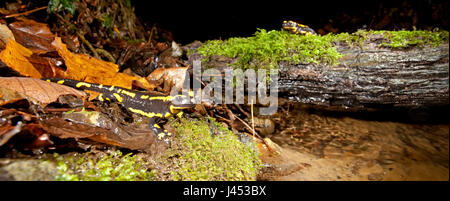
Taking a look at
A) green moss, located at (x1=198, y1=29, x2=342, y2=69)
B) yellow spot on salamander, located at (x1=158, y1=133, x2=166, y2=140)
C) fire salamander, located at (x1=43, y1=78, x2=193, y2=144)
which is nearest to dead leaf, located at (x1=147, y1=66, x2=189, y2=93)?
fire salamander, located at (x1=43, y1=78, x2=193, y2=144)

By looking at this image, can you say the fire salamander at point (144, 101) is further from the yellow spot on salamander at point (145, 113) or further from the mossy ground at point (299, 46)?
the mossy ground at point (299, 46)

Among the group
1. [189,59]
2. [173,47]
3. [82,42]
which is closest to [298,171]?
[189,59]

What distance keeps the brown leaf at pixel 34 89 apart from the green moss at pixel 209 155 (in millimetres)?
891

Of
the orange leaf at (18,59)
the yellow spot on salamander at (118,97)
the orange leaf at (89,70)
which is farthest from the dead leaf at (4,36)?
the yellow spot on salamander at (118,97)

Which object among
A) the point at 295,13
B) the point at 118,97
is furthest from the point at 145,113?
the point at 295,13

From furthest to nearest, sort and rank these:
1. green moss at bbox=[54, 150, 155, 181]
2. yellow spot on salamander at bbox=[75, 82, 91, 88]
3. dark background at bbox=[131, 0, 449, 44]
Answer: dark background at bbox=[131, 0, 449, 44]
yellow spot on salamander at bbox=[75, 82, 91, 88]
green moss at bbox=[54, 150, 155, 181]

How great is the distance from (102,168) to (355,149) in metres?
2.36

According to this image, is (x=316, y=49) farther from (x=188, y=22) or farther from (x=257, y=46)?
(x=188, y=22)

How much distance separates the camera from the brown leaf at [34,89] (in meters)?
1.23

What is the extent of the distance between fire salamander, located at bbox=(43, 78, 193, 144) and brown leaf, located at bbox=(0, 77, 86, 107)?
52 cm

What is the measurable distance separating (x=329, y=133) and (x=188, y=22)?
190 inches

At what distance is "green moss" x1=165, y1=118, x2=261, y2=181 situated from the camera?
1.22 m

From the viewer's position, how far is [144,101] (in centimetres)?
220

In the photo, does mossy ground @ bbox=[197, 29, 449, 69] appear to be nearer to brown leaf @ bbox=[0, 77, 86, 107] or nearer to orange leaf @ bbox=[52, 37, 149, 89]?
orange leaf @ bbox=[52, 37, 149, 89]
